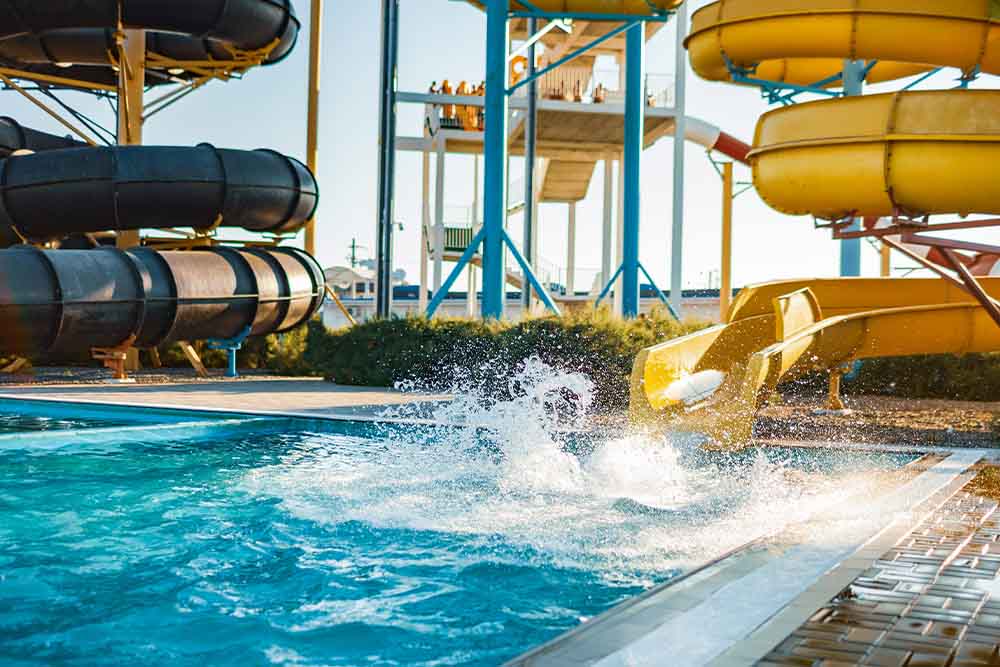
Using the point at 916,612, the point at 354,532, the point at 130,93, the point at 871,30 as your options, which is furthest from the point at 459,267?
the point at 916,612

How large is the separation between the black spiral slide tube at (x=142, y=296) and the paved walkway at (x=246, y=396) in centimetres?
71

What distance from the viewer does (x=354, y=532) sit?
5656mm

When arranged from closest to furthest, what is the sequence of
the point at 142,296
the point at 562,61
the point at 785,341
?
the point at 785,341
the point at 142,296
the point at 562,61

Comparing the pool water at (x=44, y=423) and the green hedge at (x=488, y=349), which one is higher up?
the green hedge at (x=488, y=349)

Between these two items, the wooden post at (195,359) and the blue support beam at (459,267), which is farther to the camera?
the wooden post at (195,359)

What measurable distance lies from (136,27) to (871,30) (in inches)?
427

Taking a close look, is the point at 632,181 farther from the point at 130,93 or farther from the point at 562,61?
the point at 130,93

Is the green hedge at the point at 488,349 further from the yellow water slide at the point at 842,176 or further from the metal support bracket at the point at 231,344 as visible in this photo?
the yellow water slide at the point at 842,176

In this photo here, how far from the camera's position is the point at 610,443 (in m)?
7.98

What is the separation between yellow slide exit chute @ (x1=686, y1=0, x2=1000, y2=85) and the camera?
27.7 ft

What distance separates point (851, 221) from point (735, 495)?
2.83m

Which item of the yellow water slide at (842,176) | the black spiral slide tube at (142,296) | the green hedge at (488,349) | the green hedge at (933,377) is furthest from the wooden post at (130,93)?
the green hedge at (933,377)

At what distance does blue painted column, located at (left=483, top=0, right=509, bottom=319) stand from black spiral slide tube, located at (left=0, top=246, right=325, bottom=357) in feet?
11.4

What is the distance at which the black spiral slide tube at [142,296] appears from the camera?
12.3m
